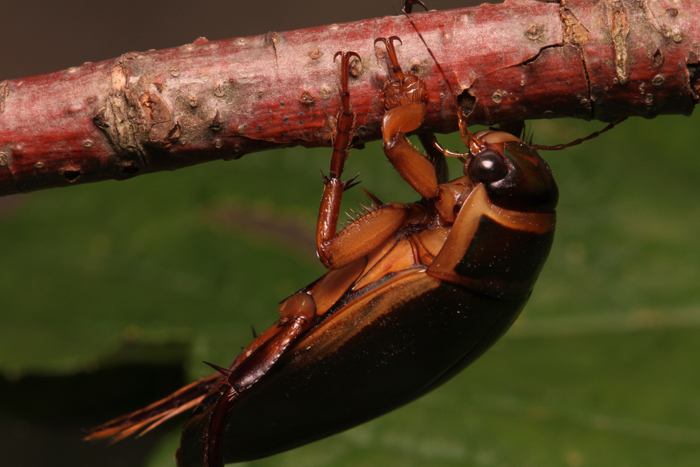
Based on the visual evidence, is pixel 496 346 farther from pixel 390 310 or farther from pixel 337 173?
pixel 337 173

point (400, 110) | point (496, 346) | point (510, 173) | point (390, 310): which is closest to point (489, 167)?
point (510, 173)

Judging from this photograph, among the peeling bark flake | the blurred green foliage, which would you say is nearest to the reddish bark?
the peeling bark flake

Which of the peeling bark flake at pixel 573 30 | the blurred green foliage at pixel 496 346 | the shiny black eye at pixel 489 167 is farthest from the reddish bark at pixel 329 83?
the blurred green foliage at pixel 496 346

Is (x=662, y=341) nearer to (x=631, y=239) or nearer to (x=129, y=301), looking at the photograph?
(x=631, y=239)

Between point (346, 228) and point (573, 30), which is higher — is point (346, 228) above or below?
below

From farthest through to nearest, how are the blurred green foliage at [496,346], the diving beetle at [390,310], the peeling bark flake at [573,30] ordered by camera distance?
the blurred green foliage at [496,346] < the diving beetle at [390,310] < the peeling bark flake at [573,30]

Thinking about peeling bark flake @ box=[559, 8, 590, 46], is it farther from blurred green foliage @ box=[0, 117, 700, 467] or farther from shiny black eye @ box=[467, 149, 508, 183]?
blurred green foliage @ box=[0, 117, 700, 467]

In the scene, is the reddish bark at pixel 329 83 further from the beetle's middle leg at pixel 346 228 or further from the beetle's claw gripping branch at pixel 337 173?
the beetle's middle leg at pixel 346 228
